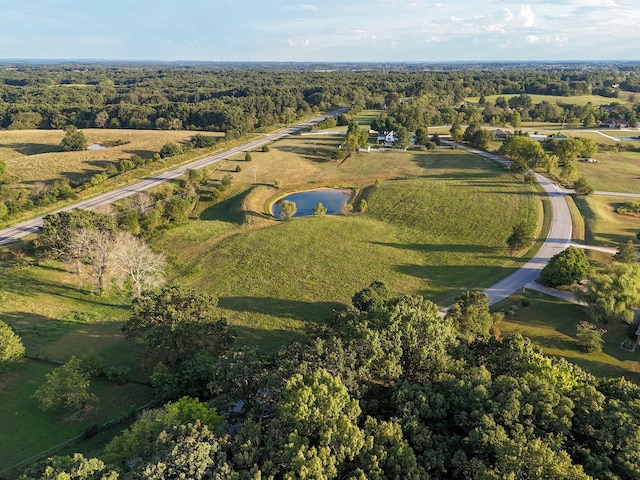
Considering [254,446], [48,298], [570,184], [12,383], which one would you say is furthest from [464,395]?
[570,184]

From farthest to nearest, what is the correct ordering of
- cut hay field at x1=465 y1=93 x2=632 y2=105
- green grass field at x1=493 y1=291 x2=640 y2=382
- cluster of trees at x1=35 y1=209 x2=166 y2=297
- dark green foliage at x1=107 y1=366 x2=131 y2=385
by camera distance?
cut hay field at x1=465 y1=93 x2=632 y2=105 < cluster of trees at x1=35 y1=209 x2=166 y2=297 < green grass field at x1=493 y1=291 x2=640 y2=382 < dark green foliage at x1=107 y1=366 x2=131 y2=385

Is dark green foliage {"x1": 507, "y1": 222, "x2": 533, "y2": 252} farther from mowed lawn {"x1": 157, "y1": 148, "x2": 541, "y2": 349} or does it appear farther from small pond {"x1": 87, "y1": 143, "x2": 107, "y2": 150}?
small pond {"x1": 87, "y1": 143, "x2": 107, "y2": 150}

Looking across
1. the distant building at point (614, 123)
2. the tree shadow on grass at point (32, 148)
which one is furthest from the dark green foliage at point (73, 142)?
the distant building at point (614, 123)

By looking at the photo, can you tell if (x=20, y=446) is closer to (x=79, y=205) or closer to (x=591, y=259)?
(x=79, y=205)

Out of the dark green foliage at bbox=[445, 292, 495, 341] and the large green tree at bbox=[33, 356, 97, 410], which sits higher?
the dark green foliage at bbox=[445, 292, 495, 341]

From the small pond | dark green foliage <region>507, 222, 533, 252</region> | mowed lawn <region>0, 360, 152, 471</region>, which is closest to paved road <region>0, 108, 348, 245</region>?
mowed lawn <region>0, 360, 152, 471</region>

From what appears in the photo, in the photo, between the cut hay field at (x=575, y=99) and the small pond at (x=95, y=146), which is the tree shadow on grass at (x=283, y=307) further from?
the cut hay field at (x=575, y=99)
